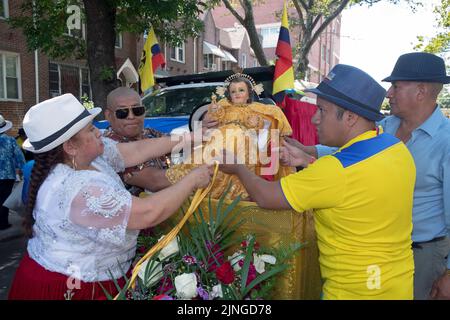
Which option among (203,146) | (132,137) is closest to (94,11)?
(132,137)

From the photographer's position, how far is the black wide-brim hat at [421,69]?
2398mm

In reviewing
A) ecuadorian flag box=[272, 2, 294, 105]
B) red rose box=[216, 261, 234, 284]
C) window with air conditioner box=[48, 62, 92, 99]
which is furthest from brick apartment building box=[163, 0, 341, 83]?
red rose box=[216, 261, 234, 284]

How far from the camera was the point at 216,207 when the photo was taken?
198 centimetres

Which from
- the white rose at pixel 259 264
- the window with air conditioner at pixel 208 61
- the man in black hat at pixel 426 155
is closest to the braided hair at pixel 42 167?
the white rose at pixel 259 264

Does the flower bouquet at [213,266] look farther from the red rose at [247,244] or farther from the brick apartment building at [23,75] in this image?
the brick apartment building at [23,75]

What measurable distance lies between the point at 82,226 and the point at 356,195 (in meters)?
1.19

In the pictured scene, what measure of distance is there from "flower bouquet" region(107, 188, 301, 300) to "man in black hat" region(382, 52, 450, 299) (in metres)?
1.09

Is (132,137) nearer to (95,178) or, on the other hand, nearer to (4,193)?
(95,178)

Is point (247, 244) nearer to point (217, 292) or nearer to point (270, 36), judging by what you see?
point (217, 292)

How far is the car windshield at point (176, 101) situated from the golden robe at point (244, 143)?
3.38 metres

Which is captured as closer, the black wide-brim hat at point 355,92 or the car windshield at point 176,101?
the black wide-brim hat at point 355,92

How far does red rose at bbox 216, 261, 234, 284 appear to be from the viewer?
1576 mm

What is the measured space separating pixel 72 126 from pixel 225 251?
0.94 metres

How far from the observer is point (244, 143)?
264 cm
